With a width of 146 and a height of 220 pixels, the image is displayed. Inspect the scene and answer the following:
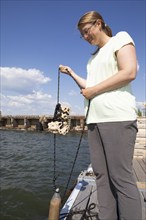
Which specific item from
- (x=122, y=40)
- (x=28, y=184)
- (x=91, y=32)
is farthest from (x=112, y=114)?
(x=28, y=184)

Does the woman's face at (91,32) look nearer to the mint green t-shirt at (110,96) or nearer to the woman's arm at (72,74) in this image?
the mint green t-shirt at (110,96)

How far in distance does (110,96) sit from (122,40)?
0.42m

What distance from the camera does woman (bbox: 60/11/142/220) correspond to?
5.75 feet

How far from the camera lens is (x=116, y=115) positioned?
1779mm

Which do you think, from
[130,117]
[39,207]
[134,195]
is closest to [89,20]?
[130,117]

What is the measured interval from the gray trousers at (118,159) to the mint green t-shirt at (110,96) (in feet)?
0.19

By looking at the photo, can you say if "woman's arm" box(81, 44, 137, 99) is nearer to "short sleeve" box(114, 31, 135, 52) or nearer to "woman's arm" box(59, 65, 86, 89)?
"short sleeve" box(114, 31, 135, 52)

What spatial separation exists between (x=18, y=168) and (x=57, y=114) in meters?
7.34

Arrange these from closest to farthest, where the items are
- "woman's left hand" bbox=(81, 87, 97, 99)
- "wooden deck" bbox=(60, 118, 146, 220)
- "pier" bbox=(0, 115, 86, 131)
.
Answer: "woman's left hand" bbox=(81, 87, 97, 99)
"wooden deck" bbox=(60, 118, 146, 220)
"pier" bbox=(0, 115, 86, 131)

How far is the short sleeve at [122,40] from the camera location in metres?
1.77

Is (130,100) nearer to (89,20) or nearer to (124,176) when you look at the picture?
(124,176)

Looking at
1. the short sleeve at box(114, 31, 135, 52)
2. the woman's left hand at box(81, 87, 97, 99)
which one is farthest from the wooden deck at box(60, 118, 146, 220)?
the short sleeve at box(114, 31, 135, 52)

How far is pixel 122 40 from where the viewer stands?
1.79 m

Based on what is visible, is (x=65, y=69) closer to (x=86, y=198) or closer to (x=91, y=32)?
(x=91, y=32)
